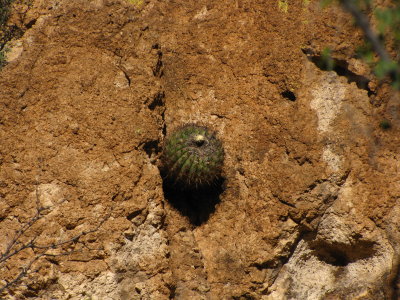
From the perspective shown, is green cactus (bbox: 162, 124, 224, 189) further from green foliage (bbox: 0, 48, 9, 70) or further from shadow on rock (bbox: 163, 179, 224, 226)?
green foliage (bbox: 0, 48, 9, 70)

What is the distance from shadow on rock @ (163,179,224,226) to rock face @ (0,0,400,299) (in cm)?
Result: 2

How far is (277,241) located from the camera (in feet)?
13.6

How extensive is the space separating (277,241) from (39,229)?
176 cm

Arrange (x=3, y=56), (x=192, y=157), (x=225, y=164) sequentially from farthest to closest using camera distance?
(x=225, y=164) < (x=3, y=56) < (x=192, y=157)

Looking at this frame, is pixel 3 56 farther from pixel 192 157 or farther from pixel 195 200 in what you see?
pixel 195 200

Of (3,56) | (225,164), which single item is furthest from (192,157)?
(3,56)

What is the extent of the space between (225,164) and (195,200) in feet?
1.25

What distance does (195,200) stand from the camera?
4406 millimetres

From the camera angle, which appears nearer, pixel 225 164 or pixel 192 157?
pixel 192 157

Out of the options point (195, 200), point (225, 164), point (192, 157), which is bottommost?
point (195, 200)

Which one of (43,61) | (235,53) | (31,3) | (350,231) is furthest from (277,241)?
(31,3)

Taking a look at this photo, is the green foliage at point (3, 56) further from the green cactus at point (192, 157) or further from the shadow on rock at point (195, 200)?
the shadow on rock at point (195, 200)

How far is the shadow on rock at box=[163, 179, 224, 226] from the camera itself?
433 centimetres

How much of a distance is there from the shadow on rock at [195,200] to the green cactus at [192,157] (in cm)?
12
